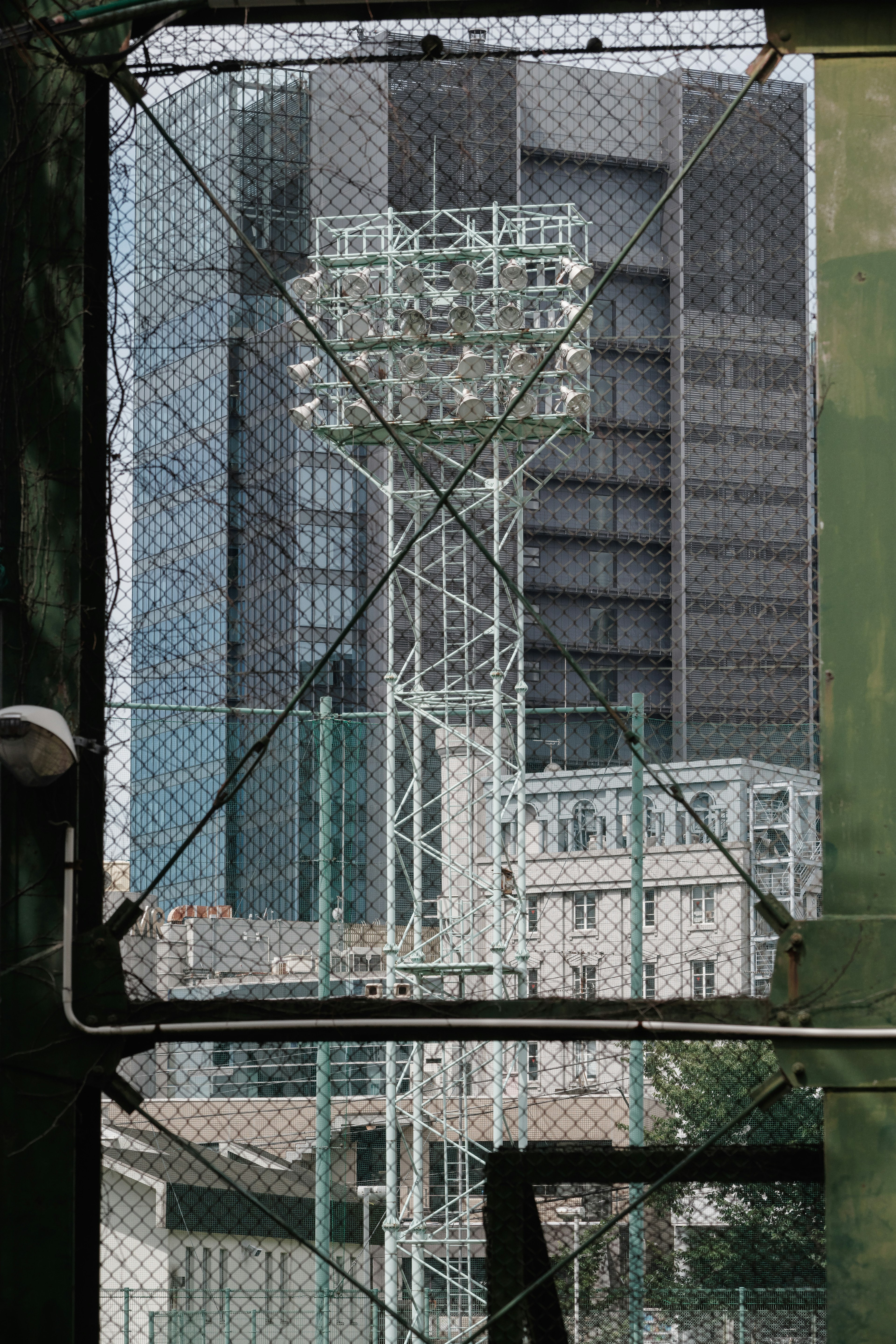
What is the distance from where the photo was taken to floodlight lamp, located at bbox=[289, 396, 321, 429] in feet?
38.2

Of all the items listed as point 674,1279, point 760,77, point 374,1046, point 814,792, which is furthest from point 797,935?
point 374,1046

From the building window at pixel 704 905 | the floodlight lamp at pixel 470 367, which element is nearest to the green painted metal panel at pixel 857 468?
the floodlight lamp at pixel 470 367

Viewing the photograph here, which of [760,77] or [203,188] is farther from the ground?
[760,77]

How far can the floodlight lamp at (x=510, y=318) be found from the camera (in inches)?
466

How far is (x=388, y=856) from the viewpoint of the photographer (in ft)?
40.3

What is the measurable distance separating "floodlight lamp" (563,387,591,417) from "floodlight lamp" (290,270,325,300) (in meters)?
1.87

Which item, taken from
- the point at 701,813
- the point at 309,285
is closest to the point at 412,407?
the point at 309,285

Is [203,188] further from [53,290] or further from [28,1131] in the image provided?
[28,1131]

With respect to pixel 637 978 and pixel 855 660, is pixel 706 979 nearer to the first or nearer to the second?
pixel 637 978

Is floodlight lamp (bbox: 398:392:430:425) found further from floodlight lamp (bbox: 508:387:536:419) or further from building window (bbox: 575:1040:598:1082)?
building window (bbox: 575:1040:598:1082)

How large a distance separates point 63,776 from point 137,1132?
10737 mm

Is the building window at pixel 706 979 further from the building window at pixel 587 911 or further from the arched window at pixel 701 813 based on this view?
the arched window at pixel 701 813

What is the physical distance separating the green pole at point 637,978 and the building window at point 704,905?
5.95 meters

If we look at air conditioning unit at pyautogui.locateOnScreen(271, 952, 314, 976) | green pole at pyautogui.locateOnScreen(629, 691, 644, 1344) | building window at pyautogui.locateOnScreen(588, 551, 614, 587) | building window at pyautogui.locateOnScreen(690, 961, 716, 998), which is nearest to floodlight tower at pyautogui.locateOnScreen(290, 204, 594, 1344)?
green pole at pyautogui.locateOnScreen(629, 691, 644, 1344)
